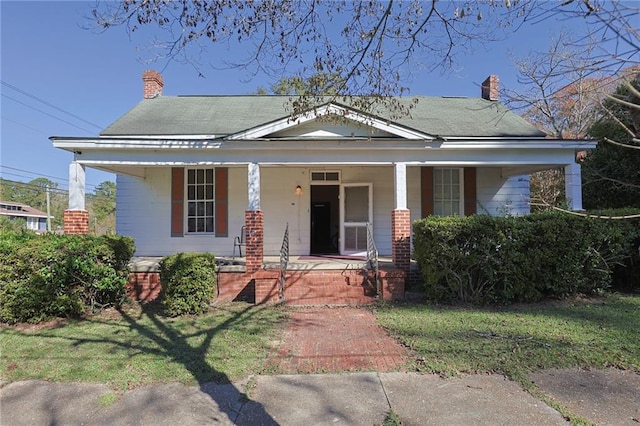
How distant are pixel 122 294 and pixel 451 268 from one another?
6.42m

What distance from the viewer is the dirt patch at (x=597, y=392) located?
323 cm

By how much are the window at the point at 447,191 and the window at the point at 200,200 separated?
Answer: 6.46 meters

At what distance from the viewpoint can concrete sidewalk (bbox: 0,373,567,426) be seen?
3234 mm

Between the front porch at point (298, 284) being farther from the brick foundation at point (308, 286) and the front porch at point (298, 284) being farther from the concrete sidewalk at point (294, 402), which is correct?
the concrete sidewalk at point (294, 402)

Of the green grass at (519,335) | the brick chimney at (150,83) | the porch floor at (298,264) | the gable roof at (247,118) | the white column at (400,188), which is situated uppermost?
the brick chimney at (150,83)

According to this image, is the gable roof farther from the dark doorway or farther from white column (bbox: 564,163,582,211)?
the dark doorway

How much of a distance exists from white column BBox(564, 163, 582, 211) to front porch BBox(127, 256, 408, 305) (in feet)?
14.0

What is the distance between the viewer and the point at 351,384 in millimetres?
3840

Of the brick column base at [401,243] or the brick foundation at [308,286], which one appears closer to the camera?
the brick foundation at [308,286]

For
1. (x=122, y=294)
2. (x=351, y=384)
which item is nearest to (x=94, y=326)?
(x=122, y=294)

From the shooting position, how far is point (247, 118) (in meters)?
11.4

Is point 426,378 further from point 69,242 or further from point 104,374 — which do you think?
point 69,242

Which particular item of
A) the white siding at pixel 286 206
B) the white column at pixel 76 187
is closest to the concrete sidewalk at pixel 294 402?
the white column at pixel 76 187

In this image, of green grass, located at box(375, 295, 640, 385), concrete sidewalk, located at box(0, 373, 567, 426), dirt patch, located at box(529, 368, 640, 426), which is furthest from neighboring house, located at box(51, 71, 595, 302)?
concrete sidewalk, located at box(0, 373, 567, 426)
